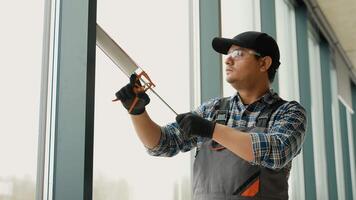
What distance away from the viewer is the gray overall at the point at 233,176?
1.59 m

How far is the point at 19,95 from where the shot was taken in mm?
1559

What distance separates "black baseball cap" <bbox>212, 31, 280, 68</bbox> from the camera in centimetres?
177

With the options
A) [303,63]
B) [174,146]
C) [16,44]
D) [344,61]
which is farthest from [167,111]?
[344,61]

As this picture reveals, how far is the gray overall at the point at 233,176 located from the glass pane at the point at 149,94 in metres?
0.42

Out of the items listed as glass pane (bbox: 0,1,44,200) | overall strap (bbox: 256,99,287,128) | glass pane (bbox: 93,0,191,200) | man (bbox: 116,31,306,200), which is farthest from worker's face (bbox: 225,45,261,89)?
glass pane (bbox: 0,1,44,200)

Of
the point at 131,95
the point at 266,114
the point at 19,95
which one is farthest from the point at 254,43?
the point at 19,95

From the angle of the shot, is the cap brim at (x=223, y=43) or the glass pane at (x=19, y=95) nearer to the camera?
the glass pane at (x=19, y=95)

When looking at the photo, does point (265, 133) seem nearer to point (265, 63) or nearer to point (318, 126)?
point (265, 63)

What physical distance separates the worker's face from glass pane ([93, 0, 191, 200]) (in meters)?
0.49

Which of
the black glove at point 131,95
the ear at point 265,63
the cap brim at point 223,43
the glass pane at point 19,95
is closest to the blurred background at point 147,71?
the glass pane at point 19,95

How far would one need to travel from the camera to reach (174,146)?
5.67ft

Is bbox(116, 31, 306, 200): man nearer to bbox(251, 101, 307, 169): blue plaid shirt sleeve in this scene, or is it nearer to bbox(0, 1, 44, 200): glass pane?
bbox(251, 101, 307, 169): blue plaid shirt sleeve

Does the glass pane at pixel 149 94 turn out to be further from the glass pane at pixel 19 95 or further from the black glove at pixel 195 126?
the black glove at pixel 195 126

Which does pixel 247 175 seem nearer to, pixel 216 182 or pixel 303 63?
pixel 216 182
